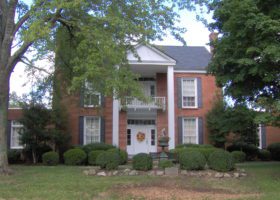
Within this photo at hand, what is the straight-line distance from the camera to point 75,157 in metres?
22.9

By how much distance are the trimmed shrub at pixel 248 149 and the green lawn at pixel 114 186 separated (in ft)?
36.3

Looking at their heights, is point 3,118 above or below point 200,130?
above

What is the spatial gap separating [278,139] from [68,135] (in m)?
15.7

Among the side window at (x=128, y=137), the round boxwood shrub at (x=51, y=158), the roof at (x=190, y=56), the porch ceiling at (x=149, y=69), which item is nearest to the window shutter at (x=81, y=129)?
the side window at (x=128, y=137)

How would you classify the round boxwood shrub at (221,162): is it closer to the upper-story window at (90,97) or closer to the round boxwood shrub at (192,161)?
the round boxwood shrub at (192,161)

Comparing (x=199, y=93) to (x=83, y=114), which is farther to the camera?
(x=199, y=93)

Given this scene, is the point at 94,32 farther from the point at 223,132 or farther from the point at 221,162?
the point at 223,132

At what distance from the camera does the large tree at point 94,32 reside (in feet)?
48.8

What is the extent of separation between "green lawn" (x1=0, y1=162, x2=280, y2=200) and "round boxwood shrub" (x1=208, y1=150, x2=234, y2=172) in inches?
42.4

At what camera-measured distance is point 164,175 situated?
16875 mm

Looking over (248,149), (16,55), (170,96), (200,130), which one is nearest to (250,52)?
(16,55)

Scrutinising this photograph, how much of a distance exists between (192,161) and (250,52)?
5560 millimetres

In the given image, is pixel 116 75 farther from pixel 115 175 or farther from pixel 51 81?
pixel 51 81

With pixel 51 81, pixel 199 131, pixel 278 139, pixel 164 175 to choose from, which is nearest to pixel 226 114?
pixel 199 131
